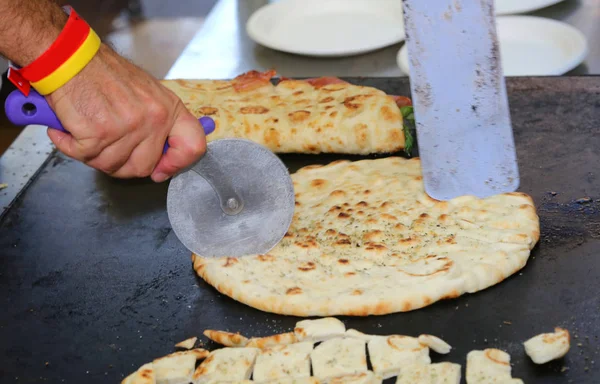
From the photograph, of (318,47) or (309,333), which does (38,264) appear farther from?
(318,47)

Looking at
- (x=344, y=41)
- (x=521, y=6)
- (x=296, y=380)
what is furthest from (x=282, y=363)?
(x=521, y=6)

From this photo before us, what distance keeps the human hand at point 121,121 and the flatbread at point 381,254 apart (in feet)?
1.38

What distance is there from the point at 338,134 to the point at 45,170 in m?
1.08

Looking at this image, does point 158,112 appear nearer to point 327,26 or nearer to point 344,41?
point 344,41

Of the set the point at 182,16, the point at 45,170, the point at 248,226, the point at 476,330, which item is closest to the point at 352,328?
the point at 476,330

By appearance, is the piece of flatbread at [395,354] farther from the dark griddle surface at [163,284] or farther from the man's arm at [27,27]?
the man's arm at [27,27]

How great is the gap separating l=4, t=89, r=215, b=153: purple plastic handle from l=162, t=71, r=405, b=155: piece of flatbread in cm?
101

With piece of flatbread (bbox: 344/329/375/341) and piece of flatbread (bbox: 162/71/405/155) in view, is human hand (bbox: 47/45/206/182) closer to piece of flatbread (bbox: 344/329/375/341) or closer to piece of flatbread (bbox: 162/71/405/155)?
piece of flatbread (bbox: 344/329/375/341)

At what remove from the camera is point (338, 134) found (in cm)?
268

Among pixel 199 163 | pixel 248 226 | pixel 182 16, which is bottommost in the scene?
pixel 182 16

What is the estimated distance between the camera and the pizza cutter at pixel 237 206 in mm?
2168

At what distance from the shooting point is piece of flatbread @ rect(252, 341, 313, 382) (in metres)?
1.83

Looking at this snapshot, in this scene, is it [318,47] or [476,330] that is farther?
[318,47]

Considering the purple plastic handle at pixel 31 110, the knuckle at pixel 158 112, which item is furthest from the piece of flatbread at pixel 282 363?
the purple plastic handle at pixel 31 110
